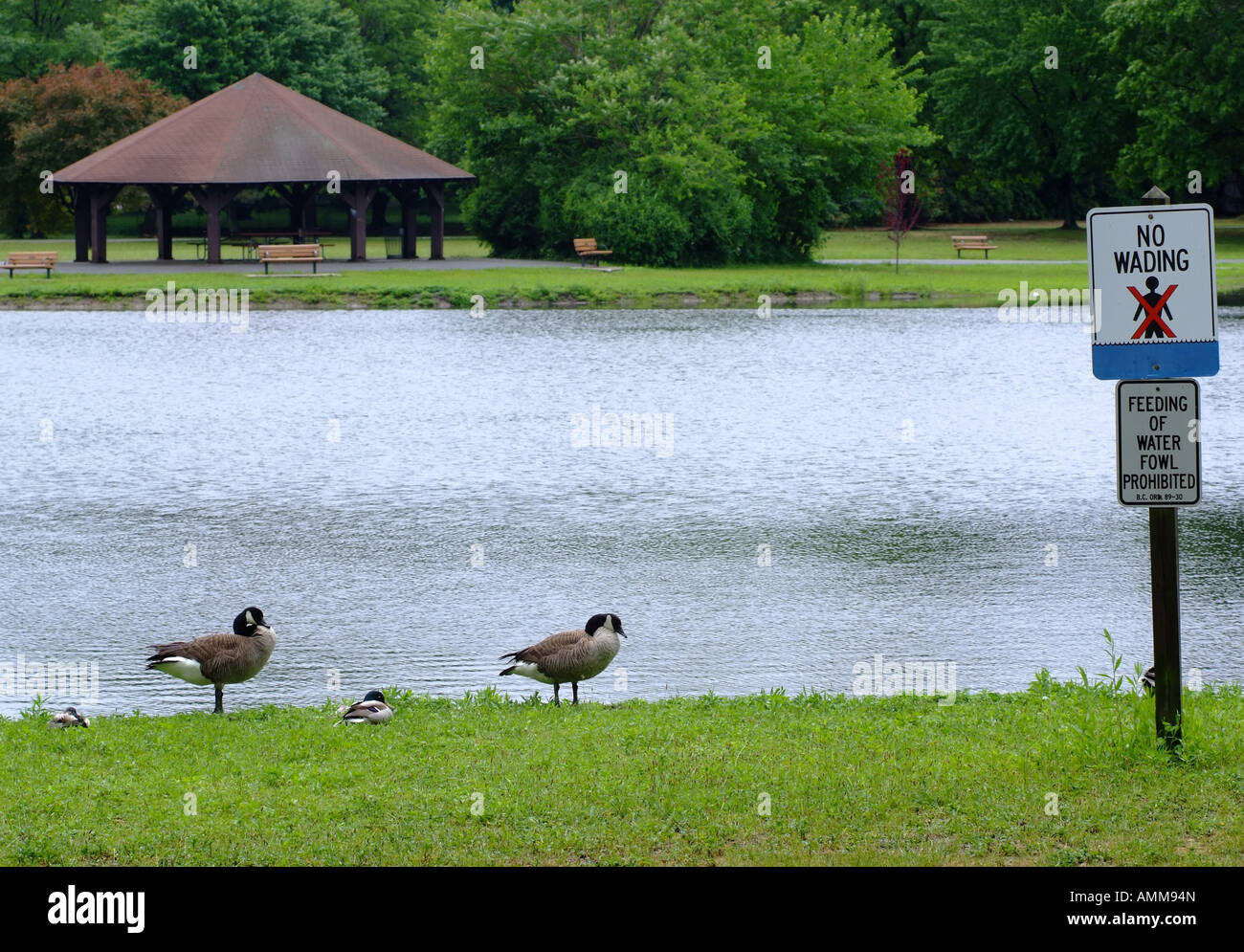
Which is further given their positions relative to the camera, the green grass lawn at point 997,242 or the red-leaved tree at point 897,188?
the green grass lawn at point 997,242

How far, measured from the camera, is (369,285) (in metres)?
43.9

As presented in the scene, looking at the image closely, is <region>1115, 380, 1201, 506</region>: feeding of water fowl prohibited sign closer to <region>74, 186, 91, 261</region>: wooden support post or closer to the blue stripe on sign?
the blue stripe on sign

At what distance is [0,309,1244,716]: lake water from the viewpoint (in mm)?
12430

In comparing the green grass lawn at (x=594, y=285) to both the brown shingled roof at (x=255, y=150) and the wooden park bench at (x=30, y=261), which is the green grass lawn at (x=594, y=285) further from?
the brown shingled roof at (x=255, y=150)

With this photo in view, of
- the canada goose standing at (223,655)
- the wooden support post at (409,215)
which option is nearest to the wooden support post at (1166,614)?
the canada goose standing at (223,655)

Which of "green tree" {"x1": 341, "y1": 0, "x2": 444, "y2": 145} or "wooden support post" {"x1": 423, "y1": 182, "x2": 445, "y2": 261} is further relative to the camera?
"green tree" {"x1": 341, "y1": 0, "x2": 444, "y2": 145}

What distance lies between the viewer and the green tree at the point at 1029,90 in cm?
7281

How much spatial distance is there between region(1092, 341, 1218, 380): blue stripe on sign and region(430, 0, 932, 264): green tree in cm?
4523

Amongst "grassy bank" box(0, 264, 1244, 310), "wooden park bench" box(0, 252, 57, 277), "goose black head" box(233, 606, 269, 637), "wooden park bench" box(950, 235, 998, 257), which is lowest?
"goose black head" box(233, 606, 269, 637)

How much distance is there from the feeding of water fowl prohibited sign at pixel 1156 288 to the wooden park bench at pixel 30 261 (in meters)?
44.3

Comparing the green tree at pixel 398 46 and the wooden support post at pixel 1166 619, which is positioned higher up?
the green tree at pixel 398 46

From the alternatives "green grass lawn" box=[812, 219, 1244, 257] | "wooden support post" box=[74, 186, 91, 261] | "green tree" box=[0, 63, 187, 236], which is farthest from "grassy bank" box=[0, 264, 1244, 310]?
"green tree" box=[0, 63, 187, 236]

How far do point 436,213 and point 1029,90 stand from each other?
33351 millimetres

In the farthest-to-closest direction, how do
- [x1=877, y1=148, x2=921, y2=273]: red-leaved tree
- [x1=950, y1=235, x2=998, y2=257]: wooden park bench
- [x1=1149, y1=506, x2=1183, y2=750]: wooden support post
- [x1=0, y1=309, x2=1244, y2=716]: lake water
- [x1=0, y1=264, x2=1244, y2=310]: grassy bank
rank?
[x1=950, y1=235, x2=998, y2=257]: wooden park bench, [x1=877, y1=148, x2=921, y2=273]: red-leaved tree, [x1=0, y1=264, x2=1244, y2=310]: grassy bank, [x1=0, y1=309, x2=1244, y2=716]: lake water, [x1=1149, y1=506, x2=1183, y2=750]: wooden support post
